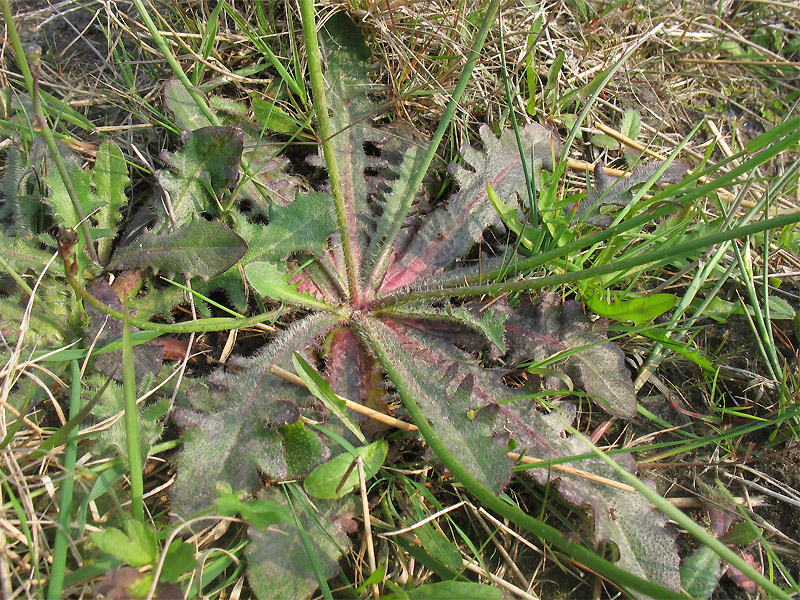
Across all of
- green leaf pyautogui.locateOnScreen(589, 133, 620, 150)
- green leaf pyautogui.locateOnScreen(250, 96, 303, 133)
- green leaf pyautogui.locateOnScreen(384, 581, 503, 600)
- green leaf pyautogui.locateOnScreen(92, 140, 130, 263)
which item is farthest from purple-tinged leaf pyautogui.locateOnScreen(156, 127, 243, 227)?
green leaf pyautogui.locateOnScreen(589, 133, 620, 150)

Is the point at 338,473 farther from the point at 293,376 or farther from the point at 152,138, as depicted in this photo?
the point at 152,138

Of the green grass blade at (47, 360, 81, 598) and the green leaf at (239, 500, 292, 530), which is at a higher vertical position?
the green grass blade at (47, 360, 81, 598)

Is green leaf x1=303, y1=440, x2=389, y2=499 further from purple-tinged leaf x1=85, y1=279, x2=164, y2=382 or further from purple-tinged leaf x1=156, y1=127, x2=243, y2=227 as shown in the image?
purple-tinged leaf x1=156, y1=127, x2=243, y2=227

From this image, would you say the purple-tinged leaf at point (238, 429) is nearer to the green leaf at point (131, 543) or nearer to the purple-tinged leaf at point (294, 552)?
the purple-tinged leaf at point (294, 552)

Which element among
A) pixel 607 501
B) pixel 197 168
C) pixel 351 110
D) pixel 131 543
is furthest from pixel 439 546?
pixel 351 110

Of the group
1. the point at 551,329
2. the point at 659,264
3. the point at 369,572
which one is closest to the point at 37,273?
the point at 369,572

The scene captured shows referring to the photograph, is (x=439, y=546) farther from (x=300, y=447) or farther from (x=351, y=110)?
(x=351, y=110)
